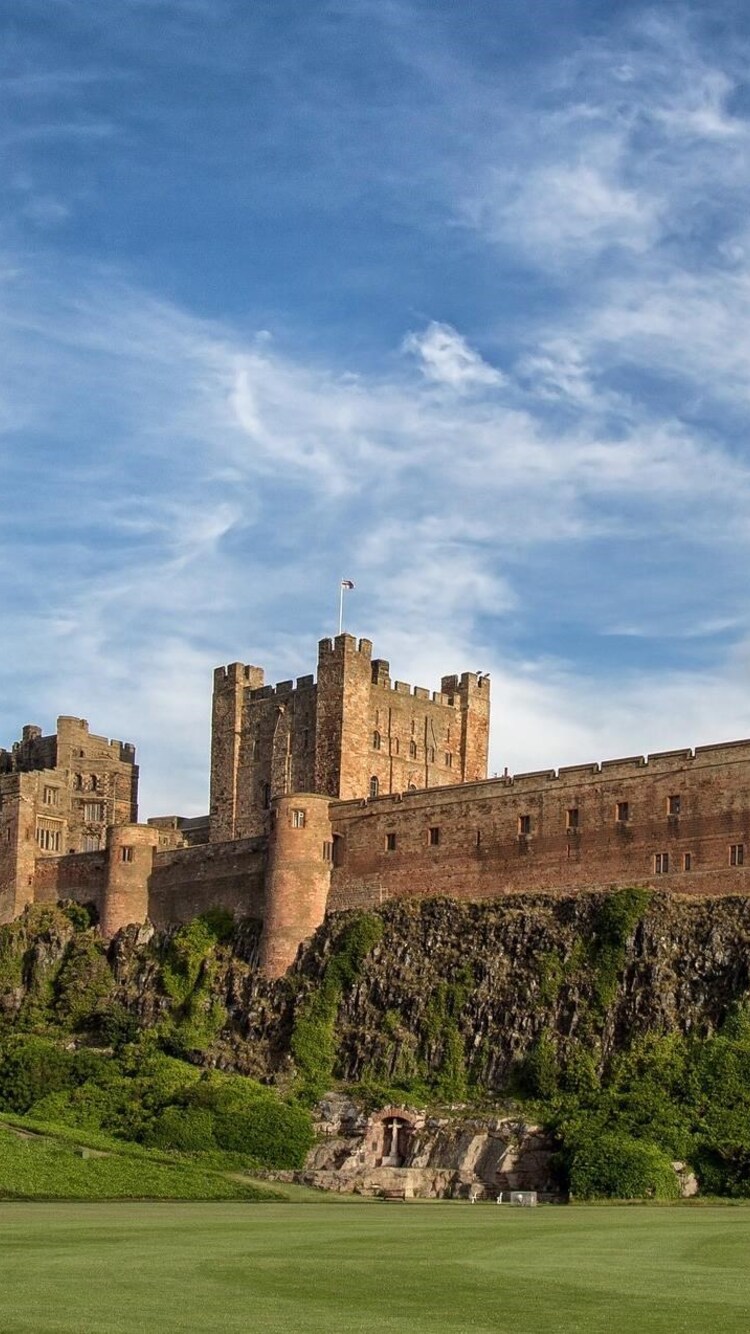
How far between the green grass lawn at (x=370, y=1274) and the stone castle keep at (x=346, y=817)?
2599 cm

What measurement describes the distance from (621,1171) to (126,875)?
1422 inches

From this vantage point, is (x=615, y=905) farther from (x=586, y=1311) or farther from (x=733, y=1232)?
(x=586, y=1311)

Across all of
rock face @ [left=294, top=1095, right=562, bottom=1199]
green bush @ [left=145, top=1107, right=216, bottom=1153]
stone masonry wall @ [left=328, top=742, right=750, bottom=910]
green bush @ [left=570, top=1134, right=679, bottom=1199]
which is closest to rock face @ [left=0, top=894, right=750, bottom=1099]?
stone masonry wall @ [left=328, top=742, right=750, bottom=910]

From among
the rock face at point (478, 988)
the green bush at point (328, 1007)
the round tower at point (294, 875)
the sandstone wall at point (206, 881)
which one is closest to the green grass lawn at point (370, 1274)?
the rock face at point (478, 988)

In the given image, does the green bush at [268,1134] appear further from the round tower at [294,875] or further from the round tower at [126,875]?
the round tower at [126,875]

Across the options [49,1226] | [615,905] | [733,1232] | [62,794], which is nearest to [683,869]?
[615,905]

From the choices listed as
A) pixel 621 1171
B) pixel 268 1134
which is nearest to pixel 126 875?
pixel 268 1134

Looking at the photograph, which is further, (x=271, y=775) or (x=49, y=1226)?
(x=271, y=775)

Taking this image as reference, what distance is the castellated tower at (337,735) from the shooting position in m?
92.3

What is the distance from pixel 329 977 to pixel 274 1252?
41.1 meters

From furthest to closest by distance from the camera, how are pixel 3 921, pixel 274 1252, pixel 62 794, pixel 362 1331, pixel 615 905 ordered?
pixel 62 794, pixel 3 921, pixel 615 905, pixel 274 1252, pixel 362 1331

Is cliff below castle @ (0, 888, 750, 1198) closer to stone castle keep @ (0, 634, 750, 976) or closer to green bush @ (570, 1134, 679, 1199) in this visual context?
green bush @ (570, 1134, 679, 1199)

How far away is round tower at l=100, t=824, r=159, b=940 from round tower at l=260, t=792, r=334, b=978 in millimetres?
9680

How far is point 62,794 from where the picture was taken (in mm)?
104438
